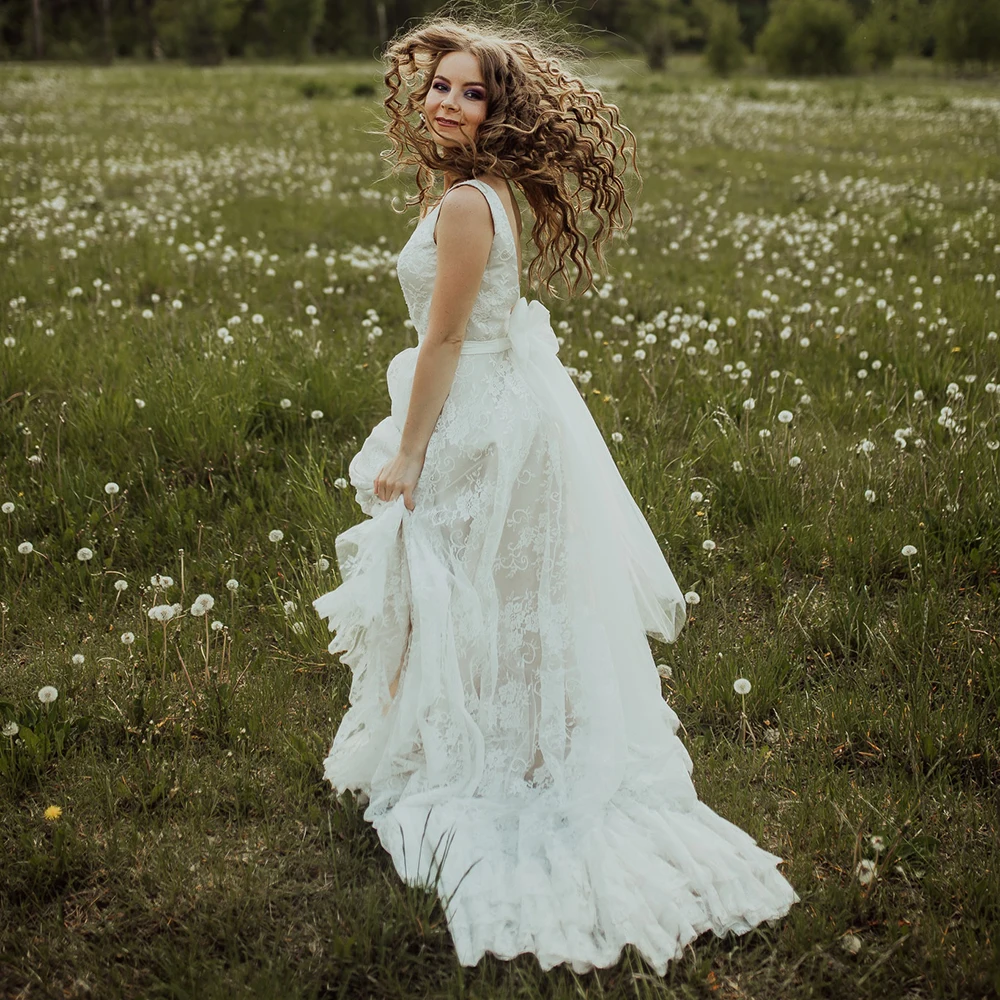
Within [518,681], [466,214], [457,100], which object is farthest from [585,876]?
[457,100]

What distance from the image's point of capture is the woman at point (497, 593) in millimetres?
2883

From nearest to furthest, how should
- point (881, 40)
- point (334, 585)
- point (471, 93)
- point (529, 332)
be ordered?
1. point (471, 93)
2. point (529, 332)
3. point (334, 585)
4. point (881, 40)

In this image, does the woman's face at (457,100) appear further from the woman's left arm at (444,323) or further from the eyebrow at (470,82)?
the woman's left arm at (444,323)

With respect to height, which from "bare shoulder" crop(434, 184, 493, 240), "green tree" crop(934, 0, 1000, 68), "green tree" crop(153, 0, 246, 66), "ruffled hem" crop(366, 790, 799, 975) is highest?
"green tree" crop(153, 0, 246, 66)

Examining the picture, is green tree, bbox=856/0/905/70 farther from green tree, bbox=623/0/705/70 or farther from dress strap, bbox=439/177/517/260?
dress strap, bbox=439/177/517/260

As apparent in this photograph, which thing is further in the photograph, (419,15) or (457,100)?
(419,15)

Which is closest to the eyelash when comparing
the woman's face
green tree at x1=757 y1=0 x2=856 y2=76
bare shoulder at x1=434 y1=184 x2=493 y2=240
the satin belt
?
the woman's face

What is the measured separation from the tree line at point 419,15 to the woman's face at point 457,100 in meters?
47.0

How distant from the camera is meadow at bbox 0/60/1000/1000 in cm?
268

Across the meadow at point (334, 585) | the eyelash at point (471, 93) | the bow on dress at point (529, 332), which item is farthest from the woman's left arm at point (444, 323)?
the meadow at point (334, 585)

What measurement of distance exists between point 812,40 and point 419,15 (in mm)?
24502

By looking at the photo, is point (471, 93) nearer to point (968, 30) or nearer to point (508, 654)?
point (508, 654)

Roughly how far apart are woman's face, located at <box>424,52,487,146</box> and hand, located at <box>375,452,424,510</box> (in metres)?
1.03

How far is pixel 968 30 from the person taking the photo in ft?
149
